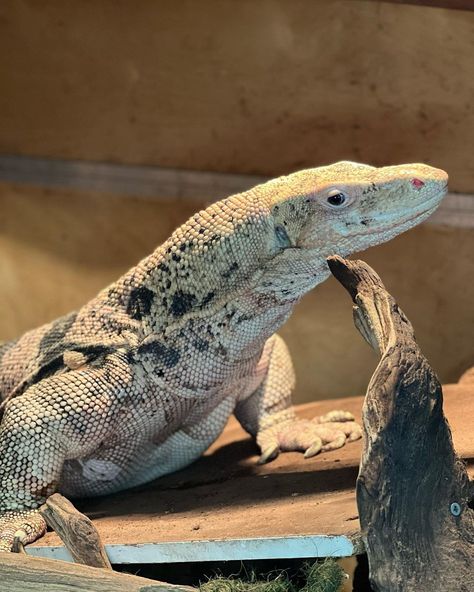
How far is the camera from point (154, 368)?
12.8 ft

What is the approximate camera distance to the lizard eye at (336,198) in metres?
3.52

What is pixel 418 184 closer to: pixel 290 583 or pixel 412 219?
pixel 412 219

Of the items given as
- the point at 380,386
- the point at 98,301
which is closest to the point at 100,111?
the point at 98,301

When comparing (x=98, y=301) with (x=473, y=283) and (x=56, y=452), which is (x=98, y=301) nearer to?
(x=56, y=452)

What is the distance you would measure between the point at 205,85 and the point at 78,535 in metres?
3.37

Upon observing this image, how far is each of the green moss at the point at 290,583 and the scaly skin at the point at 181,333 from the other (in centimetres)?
94

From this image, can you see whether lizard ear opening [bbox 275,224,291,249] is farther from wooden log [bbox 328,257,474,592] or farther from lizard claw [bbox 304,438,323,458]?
lizard claw [bbox 304,438,323,458]

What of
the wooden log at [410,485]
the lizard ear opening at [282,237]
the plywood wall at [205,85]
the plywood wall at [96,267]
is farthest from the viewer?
the plywood wall at [96,267]

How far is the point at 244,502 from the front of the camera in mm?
3607

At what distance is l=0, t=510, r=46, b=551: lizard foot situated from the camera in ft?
A: 11.5

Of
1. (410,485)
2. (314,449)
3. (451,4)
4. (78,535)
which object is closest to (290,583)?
(410,485)

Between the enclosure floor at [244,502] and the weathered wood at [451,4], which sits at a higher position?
the weathered wood at [451,4]

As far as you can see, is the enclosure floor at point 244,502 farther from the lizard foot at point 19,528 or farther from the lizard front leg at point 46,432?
the lizard front leg at point 46,432

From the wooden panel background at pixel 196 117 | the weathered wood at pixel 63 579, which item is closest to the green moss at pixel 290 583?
the weathered wood at pixel 63 579
